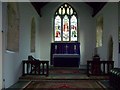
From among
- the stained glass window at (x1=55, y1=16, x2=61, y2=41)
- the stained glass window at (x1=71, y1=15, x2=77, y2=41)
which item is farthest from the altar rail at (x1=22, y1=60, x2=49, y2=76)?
the stained glass window at (x1=71, y1=15, x2=77, y2=41)

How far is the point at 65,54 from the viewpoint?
13.7 m

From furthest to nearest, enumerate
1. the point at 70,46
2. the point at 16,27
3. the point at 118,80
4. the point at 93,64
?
the point at 70,46
the point at 93,64
the point at 16,27
the point at 118,80

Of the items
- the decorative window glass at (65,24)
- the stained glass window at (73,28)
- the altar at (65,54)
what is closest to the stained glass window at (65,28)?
the decorative window glass at (65,24)

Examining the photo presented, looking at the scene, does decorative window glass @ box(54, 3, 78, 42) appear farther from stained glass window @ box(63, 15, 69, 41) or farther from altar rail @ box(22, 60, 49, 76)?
altar rail @ box(22, 60, 49, 76)

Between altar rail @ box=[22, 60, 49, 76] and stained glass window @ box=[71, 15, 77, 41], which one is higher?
stained glass window @ box=[71, 15, 77, 41]

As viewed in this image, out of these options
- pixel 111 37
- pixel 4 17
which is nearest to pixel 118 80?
pixel 4 17

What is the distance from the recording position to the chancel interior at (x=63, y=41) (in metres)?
8.46

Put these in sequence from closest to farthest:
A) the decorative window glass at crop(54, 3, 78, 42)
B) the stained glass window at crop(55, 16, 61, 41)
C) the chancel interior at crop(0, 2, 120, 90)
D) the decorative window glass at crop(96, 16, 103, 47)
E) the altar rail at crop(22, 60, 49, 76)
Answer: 1. the chancel interior at crop(0, 2, 120, 90)
2. the altar rail at crop(22, 60, 49, 76)
3. the decorative window glass at crop(96, 16, 103, 47)
4. the decorative window glass at crop(54, 3, 78, 42)
5. the stained glass window at crop(55, 16, 61, 41)

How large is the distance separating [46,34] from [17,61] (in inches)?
260

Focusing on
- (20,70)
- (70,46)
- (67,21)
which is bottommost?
(20,70)

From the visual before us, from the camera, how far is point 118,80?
5789mm

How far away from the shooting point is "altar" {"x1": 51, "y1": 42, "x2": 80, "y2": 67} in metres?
13.3

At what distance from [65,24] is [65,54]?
2208mm

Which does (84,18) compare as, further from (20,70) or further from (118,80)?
(118,80)
